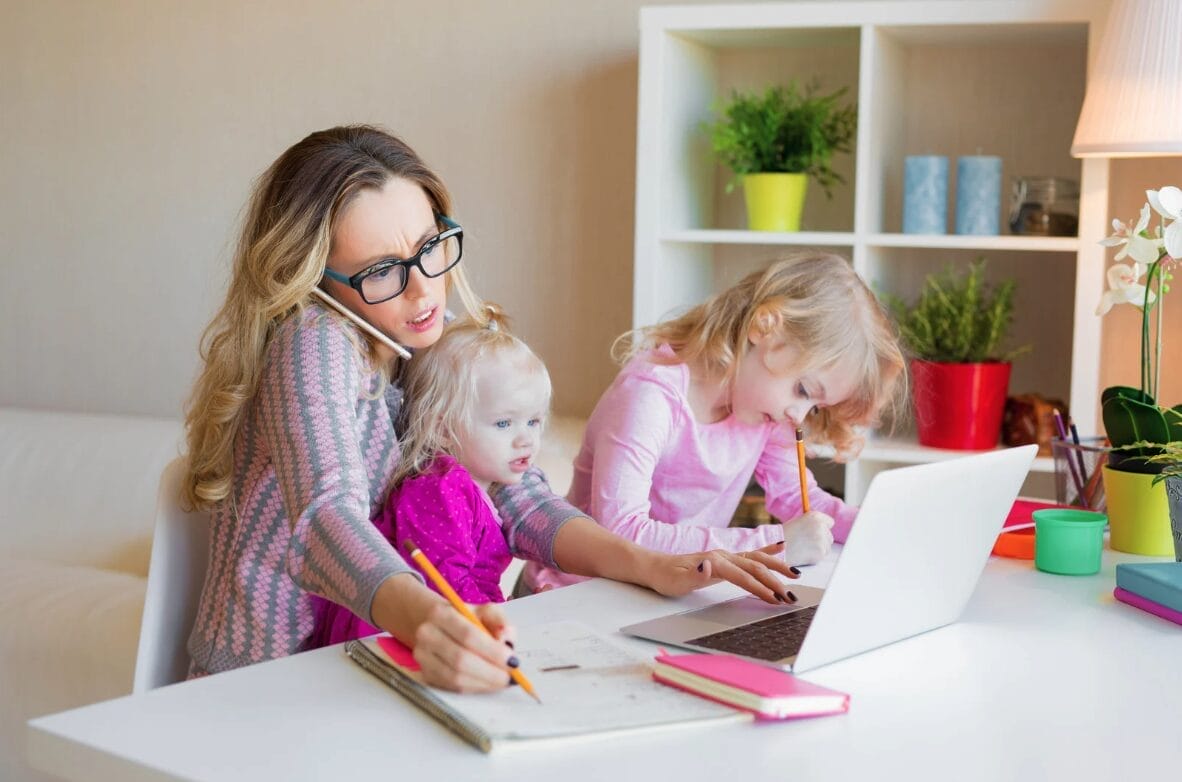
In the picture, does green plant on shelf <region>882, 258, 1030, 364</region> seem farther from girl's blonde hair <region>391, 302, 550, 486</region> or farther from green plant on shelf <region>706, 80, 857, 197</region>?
girl's blonde hair <region>391, 302, 550, 486</region>

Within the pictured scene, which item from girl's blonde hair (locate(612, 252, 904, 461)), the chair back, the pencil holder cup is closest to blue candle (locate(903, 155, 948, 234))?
girl's blonde hair (locate(612, 252, 904, 461))

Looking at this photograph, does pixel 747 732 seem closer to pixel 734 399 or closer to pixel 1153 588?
pixel 1153 588

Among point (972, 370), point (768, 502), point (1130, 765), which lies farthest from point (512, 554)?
point (972, 370)

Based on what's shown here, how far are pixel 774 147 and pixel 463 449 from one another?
1.28 m

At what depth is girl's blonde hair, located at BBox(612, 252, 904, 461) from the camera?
1775mm

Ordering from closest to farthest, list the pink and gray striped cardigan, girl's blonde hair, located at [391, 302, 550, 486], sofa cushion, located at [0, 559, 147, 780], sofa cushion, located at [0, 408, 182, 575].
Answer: the pink and gray striped cardigan < girl's blonde hair, located at [391, 302, 550, 486] < sofa cushion, located at [0, 559, 147, 780] < sofa cushion, located at [0, 408, 182, 575]

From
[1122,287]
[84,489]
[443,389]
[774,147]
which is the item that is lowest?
[84,489]

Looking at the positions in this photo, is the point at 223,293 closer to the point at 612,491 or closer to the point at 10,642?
the point at 10,642

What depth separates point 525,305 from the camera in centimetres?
302

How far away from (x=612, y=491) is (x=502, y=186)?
1.44 m

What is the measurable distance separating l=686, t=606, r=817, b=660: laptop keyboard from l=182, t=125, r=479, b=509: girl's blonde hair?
1.65ft

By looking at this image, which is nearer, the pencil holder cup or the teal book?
the teal book

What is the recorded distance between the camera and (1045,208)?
8.17ft

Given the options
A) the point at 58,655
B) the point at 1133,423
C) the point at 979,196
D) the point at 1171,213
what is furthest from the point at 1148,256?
the point at 58,655
